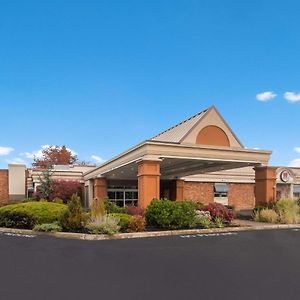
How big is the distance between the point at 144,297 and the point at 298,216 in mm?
16682

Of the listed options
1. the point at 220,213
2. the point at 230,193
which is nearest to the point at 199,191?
the point at 230,193

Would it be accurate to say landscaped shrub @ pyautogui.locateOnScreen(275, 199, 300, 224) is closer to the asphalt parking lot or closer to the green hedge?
the asphalt parking lot

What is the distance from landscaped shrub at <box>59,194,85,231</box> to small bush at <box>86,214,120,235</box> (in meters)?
0.58

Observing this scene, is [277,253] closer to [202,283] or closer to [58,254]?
[202,283]

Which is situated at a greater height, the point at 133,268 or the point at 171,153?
the point at 171,153

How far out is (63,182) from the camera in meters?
36.5

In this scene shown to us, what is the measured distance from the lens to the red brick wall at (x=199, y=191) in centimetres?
3859

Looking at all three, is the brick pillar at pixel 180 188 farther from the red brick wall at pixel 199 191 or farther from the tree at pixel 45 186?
the tree at pixel 45 186

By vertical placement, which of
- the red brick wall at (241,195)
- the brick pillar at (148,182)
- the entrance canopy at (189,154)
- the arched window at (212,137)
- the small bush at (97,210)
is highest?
the arched window at (212,137)

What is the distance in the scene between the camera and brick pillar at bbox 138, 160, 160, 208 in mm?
19781

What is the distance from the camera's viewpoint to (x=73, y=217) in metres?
15.0

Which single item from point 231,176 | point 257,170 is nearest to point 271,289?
point 257,170

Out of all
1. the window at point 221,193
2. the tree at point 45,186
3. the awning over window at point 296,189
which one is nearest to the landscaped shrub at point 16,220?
the tree at point 45,186

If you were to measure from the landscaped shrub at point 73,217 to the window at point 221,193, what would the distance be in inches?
1047
